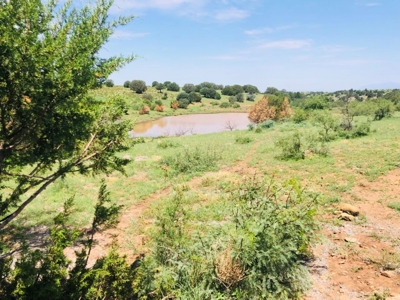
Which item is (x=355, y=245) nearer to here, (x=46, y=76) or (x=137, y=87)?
(x=46, y=76)

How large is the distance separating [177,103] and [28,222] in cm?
6727

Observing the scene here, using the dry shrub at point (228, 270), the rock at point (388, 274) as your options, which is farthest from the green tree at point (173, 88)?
the dry shrub at point (228, 270)

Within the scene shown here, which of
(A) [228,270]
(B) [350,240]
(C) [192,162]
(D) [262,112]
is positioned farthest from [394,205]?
(D) [262,112]

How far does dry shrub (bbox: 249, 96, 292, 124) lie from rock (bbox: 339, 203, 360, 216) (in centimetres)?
3615

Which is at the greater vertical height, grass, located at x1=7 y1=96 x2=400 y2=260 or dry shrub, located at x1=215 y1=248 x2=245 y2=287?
dry shrub, located at x1=215 y1=248 x2=245 y2=287

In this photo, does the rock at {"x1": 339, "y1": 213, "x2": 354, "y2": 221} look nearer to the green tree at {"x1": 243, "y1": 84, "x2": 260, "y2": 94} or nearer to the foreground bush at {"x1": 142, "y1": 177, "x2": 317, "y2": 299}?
the foreground bush at {"x1": 142, "y1": 177, "x2": 317, "y2": 299}

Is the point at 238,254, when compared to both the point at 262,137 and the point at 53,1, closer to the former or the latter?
the point at 53,1

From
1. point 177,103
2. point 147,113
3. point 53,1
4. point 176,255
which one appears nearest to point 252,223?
point 176,255

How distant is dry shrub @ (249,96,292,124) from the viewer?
148 feet

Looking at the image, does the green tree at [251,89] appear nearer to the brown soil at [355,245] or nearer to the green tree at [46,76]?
the brown soil at [355,245]

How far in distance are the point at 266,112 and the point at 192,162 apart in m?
31.2

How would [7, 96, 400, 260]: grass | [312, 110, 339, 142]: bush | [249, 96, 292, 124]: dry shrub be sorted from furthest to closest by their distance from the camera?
[249, 96, 292, 124]: dry shrub < [312, 110, 339, 142]: bush < [7, 96, 400, 260]: grass

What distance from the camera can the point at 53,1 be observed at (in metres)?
3.43

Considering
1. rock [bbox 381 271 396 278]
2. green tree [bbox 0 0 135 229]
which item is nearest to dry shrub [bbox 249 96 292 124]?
rock [bbox 381 271 396 278]
